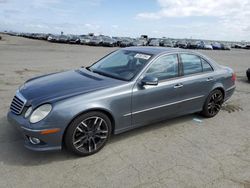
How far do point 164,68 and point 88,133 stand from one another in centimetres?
179

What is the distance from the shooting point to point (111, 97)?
11.5 feet

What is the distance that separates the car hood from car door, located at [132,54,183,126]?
17.2 inches

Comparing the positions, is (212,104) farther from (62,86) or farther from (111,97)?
(62,86)

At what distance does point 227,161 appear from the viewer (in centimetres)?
348

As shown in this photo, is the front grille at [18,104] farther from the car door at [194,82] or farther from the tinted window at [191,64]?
the tinted window at [191,64]

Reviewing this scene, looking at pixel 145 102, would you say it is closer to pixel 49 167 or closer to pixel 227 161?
pixel 227 161

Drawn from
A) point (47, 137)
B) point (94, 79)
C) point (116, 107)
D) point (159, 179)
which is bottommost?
point (159, 179)

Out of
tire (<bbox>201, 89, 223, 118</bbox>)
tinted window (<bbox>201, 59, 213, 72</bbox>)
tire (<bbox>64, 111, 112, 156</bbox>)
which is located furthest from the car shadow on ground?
tinted window (<bbox>201, 59, 213, 72</bbox>)

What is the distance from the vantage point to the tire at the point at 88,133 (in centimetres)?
326

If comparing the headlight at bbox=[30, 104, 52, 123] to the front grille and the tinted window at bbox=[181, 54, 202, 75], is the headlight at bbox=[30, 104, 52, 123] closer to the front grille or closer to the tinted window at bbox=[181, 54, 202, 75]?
the front grille

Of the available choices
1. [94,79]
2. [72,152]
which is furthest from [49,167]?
[94,79]

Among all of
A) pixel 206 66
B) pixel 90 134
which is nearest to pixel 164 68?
pixel 206 66

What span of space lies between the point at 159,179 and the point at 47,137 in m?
1.53

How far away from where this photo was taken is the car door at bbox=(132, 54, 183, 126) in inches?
151
